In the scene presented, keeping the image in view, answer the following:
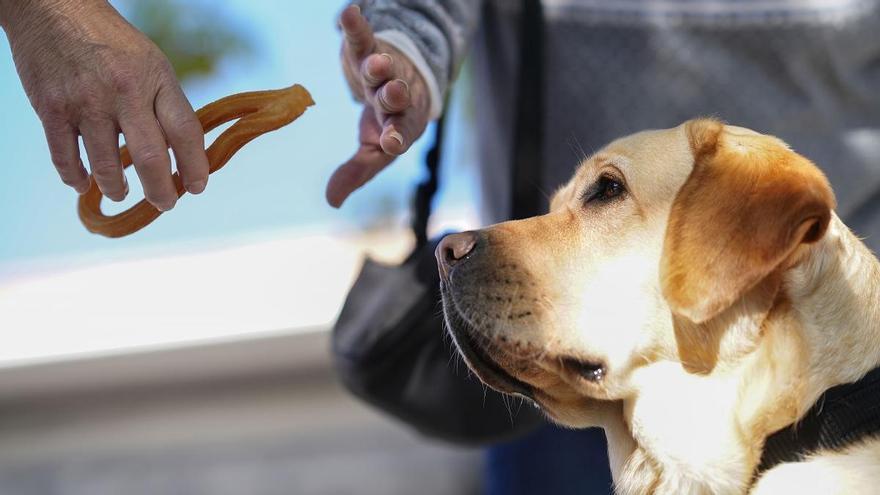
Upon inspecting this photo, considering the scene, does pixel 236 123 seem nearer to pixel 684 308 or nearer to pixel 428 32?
pixel 428 32

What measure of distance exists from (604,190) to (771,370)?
0.39m

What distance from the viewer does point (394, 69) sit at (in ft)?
4.61

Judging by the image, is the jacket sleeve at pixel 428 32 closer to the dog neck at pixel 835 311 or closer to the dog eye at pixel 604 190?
the dog eye at pixel 604 190

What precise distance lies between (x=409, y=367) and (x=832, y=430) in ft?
3.01

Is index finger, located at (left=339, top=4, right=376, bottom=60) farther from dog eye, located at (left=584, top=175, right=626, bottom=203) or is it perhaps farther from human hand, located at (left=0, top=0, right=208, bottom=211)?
dog eye, located at (left=584, top=175, right=626, bottom=203)

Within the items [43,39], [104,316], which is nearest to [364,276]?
[43,39]

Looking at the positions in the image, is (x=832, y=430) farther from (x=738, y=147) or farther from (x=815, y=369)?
(x=738, y=147)

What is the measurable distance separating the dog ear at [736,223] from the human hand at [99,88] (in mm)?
699

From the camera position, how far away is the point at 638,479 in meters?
1.46

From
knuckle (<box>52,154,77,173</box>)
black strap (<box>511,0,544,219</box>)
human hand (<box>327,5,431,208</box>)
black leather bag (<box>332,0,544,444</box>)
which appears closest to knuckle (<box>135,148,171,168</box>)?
knuckle (<box>52,154,77,173</box>)

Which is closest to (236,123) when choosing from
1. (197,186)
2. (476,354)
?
(197,186)

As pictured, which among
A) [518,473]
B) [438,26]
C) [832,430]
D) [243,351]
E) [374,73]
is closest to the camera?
[832,430]

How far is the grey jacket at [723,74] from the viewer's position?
1851mm

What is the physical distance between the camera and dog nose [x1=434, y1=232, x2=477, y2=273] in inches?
56.0
